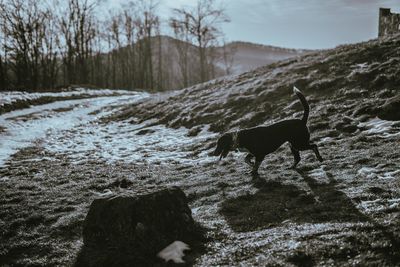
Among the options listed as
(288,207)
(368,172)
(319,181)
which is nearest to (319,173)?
(319,181)

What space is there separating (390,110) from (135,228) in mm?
6849

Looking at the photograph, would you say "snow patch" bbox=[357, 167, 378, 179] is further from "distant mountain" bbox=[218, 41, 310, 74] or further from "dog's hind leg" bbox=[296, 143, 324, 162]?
"distant mountain" bbox=[218, 41, 310, 74]

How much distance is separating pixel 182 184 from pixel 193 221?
7.05 ft

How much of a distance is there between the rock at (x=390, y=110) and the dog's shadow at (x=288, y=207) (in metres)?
3.39

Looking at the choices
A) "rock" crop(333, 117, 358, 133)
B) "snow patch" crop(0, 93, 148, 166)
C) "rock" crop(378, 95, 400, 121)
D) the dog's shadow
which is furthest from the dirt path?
"snow patch" crop(0, 93, 148, 166)

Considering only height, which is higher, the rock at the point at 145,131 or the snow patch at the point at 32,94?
the snow patch at the point at 32,94

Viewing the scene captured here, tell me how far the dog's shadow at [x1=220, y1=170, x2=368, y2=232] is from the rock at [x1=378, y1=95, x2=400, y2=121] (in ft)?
11.1

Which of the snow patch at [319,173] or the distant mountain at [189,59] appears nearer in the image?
the snow patch at [319,173]

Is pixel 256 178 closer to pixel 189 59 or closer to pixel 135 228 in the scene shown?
pixel 135 228

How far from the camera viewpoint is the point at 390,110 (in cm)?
847

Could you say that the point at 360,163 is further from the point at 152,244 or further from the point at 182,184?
the point at 152,244

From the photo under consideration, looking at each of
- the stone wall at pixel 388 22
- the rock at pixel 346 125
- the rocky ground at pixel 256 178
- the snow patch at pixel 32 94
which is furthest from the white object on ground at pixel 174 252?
the stone wall at pixel 388 22

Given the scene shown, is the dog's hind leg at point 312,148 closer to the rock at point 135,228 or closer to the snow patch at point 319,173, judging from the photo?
the snow patch at point 319,173

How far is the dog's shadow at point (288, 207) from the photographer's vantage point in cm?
450
